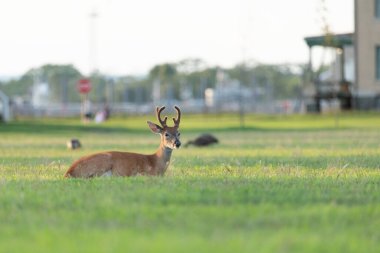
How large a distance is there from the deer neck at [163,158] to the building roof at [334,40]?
4861 cm

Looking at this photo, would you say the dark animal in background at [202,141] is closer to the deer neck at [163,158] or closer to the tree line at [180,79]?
the deer neck at [163,158]

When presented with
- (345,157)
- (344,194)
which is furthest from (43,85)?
(344,194)

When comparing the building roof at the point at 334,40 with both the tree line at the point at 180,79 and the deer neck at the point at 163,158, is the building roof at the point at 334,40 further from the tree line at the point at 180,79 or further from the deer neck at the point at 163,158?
the tree line at the point at 180,79

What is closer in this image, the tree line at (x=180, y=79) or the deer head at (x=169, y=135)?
the deer head at (x=169, y=135)

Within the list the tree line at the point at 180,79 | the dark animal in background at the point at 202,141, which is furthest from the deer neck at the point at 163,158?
the tree line at the point at 180,79

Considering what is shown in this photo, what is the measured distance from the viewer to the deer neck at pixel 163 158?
16828 mm

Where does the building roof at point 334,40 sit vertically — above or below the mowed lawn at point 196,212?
above

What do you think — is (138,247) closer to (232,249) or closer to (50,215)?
(232,249)

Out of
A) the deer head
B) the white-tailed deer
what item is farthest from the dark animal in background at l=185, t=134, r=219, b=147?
the white-tailed deer

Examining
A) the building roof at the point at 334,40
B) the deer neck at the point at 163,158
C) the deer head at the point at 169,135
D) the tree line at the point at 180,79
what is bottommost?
the tree line at the point at 180,79

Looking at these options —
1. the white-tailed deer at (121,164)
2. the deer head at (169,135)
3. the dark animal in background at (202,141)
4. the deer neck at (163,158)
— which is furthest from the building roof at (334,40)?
the white-tailed deer at (121,164)

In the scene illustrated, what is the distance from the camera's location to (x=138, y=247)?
337 inches

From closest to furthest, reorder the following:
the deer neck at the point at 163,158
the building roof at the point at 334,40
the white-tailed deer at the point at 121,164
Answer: the white-tailed deer at the point at 121,164, the deer neck at the point at 163,158, the building roof at the point at 334,40

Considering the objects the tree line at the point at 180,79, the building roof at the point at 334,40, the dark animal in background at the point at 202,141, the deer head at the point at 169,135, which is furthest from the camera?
the tree line at the point at 180,79
